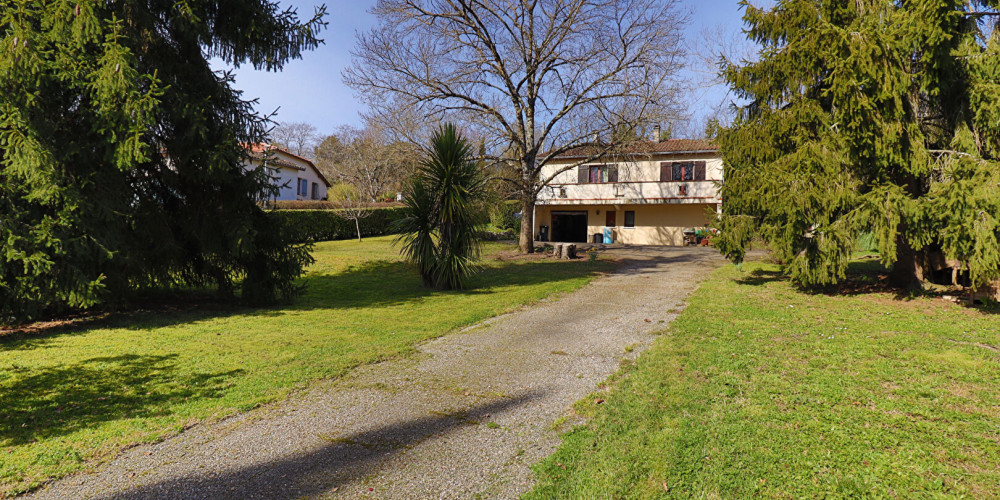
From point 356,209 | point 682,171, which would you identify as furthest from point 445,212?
point 682,171

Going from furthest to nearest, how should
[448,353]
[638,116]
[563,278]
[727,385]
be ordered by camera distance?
[638,116] → [563,278] → [448,353] → [727,385]

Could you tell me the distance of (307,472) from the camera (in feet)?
11.1

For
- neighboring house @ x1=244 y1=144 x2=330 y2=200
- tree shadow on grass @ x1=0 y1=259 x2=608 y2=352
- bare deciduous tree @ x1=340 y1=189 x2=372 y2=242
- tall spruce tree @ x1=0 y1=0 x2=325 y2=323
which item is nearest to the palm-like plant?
tree shadow on grass @ x1=0 y1=259 x2=608 y2=352

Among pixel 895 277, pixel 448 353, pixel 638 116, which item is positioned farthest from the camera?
pixel 638 116

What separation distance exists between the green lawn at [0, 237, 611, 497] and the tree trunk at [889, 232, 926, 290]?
734 cm

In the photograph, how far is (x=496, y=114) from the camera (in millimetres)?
20500

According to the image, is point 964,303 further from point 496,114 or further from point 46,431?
point 496,114

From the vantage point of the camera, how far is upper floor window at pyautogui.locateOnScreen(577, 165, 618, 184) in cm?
2939

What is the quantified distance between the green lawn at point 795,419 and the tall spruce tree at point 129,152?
7.89 metres

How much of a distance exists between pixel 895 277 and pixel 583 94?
1230cm

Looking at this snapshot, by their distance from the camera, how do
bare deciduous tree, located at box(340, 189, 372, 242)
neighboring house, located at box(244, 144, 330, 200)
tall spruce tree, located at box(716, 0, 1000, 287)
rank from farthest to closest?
neighboring house, located at box(244, 144, 330, 200)
bare deciduous tree, located at box(340, 189, 372, 242)
tall spruce tree, located at box(716, 0, 1000, 287)

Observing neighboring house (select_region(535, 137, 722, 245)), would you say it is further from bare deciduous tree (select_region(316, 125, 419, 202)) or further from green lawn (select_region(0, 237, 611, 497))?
green lawn (select_region(0, 237, 611, 497))

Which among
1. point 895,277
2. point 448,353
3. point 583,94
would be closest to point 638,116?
point 583,94

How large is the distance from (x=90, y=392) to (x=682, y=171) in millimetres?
27573
